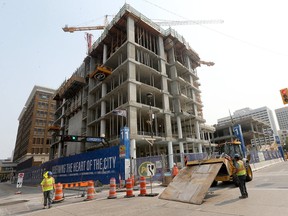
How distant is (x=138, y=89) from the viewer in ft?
113

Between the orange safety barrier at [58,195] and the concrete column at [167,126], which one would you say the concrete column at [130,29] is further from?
the orange safety barrier at [58,195]

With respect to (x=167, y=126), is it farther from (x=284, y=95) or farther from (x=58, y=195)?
(x=58, y=195)

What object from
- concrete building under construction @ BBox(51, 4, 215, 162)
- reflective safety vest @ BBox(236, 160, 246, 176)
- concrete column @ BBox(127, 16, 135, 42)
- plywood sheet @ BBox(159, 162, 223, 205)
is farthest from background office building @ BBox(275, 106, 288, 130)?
reflective safety vest @ BBox(236, 160, 246, 176)

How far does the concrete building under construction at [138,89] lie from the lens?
32.7 metres

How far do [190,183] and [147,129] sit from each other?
1294 inches

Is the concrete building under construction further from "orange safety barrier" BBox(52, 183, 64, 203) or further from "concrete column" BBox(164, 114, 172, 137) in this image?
"orange safety barrier" BBox(52, 183, 64, 203)

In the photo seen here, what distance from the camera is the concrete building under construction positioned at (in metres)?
32.7

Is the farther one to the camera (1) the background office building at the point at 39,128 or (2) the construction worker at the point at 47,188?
(1) the background office building at the point at 39,128

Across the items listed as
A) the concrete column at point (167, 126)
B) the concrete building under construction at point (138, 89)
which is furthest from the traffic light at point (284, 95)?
the concrete column at point (167, 126)

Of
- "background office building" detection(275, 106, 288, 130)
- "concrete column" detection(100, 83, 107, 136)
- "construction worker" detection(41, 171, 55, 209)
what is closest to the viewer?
"construction worker" detection(41, 171, 55, 209)

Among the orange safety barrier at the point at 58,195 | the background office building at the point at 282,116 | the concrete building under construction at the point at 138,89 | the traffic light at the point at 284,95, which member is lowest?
the orange safety barrier at the point at 58,195

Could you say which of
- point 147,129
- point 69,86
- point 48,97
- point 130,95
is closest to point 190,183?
point 130,95

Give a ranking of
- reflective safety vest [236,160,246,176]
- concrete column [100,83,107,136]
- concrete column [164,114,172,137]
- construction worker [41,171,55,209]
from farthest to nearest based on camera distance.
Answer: concrete column [100,83,107,136]
concrete column [164,114,172,137]
construction worker [41,171,55,209]
reflective safety vest [236,160,246,176]

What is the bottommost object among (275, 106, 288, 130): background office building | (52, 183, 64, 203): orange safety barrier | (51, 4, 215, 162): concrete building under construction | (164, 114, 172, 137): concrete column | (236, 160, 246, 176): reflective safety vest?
(52, 183, 64, 203): orange safety barrier
